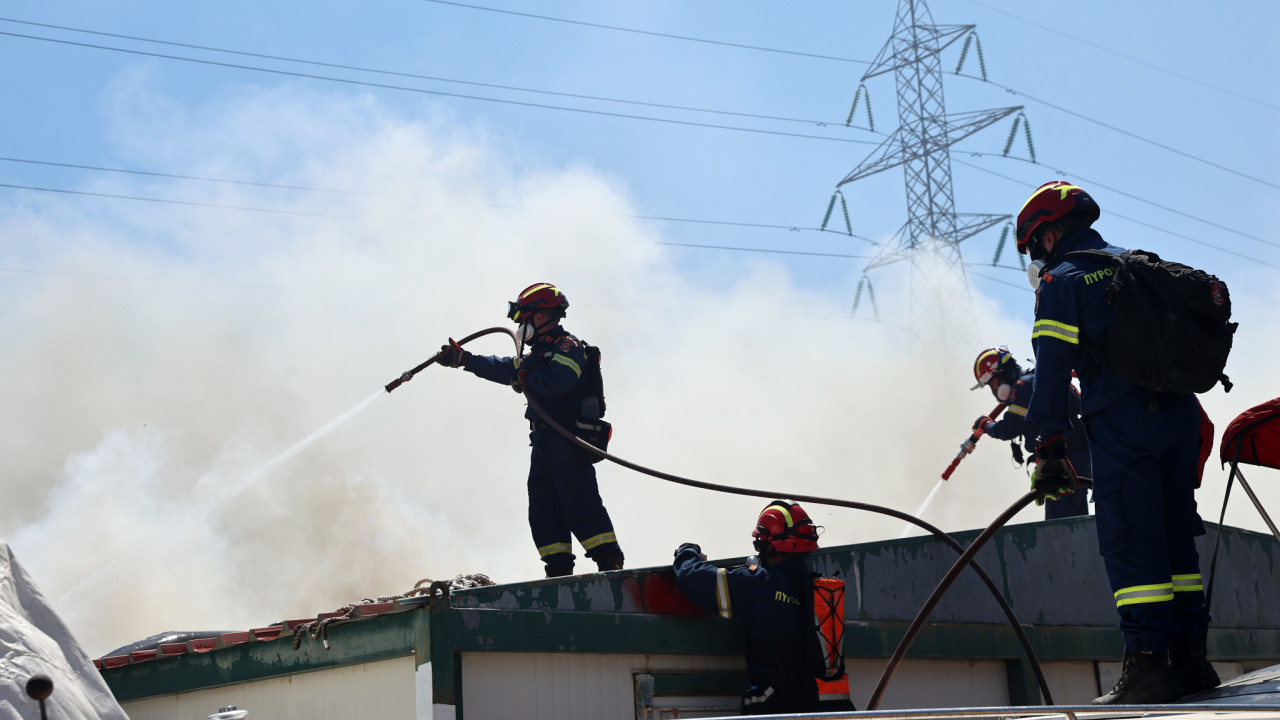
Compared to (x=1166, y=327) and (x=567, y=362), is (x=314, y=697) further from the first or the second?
(x=1166, y=327)

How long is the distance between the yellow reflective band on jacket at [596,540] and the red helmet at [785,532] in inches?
70.3

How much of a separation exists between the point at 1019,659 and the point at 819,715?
12.0ft

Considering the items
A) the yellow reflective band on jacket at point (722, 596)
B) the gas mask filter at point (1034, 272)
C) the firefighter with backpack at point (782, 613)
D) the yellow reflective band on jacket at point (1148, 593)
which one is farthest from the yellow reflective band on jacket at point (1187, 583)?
the yellow reflective band on jacket at point (722, 596)

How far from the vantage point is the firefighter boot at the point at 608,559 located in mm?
6715

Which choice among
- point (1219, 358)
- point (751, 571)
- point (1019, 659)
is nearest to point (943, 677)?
point (1019, 659)

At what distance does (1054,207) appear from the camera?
14.4 ft

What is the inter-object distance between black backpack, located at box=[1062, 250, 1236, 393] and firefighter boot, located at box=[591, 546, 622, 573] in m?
3.28

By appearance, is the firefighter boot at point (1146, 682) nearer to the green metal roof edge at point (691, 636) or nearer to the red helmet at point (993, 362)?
the green metal roof edge at point (691, 636)

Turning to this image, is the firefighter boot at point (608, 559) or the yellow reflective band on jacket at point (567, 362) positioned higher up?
the yellow reflective band on jacket at point (567, 362)

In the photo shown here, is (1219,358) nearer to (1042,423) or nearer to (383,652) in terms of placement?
(1042,423)

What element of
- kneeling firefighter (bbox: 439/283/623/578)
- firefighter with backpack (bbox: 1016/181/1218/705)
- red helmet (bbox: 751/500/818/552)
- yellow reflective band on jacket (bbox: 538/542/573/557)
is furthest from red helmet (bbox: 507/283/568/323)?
firefighter with backpack (bbox: 1016/181/1218/705)

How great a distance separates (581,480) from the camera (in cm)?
690

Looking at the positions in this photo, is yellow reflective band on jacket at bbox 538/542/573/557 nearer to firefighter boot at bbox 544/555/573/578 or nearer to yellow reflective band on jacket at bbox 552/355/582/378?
firefighter boot at bbox 544/555/573/578

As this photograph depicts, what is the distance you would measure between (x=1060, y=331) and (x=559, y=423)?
3.47 metres
